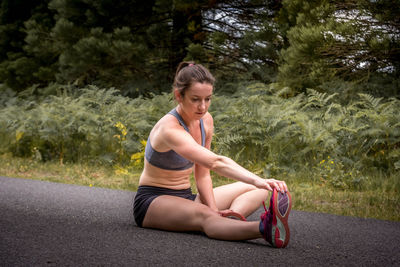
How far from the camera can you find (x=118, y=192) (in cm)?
617

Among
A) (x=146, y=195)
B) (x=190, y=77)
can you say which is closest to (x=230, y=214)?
(x=146, y=195)

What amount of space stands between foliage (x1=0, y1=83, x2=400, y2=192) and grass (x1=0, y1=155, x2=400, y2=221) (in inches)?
8.5

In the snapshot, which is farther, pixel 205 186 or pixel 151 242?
pixel 205 186

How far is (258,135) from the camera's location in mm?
7645

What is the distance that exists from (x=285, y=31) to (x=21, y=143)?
6.29 meters

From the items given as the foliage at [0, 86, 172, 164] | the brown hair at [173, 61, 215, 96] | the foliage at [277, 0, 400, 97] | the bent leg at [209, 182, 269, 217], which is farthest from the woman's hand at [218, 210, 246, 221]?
the foliage at [277, 0, 400, 97]

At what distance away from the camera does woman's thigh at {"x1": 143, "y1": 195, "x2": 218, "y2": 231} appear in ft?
11.8

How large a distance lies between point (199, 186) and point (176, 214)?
0.40 meters

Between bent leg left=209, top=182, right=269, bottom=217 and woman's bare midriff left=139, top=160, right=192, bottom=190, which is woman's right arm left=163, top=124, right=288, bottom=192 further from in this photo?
bent leg left=209, top=182, right=269, bottom=217

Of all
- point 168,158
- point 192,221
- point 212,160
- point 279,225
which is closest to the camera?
point 279,225

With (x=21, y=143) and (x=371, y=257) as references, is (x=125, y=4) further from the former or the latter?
(x=371, y=257)

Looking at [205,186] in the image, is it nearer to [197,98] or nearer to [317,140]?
[197,98]

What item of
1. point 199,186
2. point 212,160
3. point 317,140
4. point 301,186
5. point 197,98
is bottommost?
point 301,186

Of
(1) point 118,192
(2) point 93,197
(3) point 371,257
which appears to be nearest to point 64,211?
(2) point 93,197
